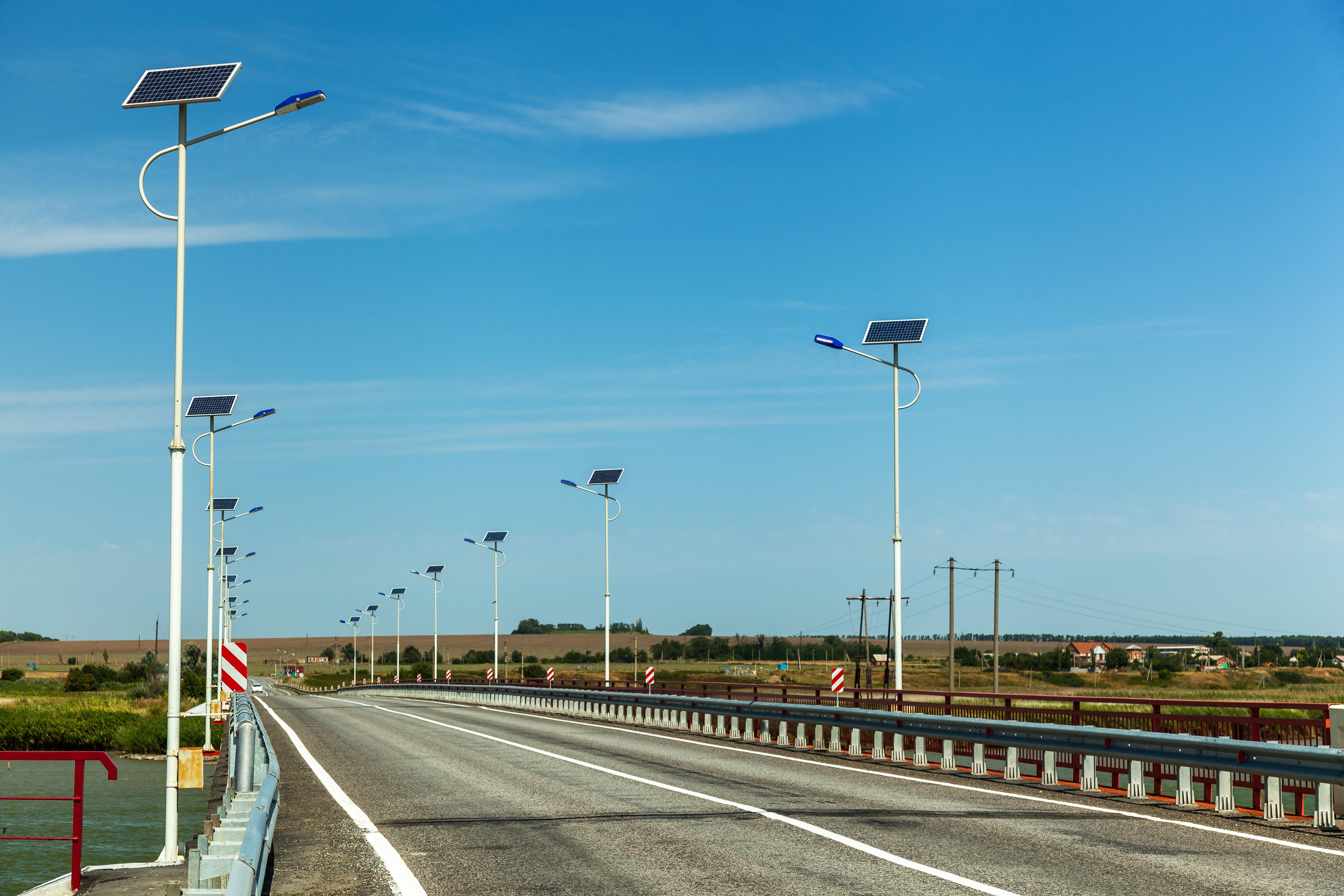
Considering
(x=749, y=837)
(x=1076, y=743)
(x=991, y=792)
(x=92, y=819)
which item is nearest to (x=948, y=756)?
(x=991, y=792)

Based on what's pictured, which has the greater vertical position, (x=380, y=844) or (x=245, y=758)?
(x=245, y=758)

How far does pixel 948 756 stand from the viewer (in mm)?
19125

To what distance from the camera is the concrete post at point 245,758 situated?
1142 centimetres

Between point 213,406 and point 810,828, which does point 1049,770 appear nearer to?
point 810,828

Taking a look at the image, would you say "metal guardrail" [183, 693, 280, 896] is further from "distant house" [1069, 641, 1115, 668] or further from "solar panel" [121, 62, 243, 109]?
"distant house" [1069, 641, 1115, 668]

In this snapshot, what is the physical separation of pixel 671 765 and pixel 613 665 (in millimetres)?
167195

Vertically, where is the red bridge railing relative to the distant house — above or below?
above

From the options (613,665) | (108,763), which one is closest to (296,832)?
(108,763)

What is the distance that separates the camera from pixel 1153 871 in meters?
9.90

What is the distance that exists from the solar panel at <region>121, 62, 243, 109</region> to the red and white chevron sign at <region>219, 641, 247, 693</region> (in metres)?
12.9

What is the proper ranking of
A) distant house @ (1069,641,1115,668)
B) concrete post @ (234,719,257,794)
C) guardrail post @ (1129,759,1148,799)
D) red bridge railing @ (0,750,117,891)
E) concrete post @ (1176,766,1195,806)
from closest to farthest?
concrete post @ (234,719,257,794) → red bridge railing @ (0,750,117,891) → concrete post @ (1176,766,1195,806) → guardrail post @ (1129,759,1148,799) → distant house @ (1069,641,1115,668)

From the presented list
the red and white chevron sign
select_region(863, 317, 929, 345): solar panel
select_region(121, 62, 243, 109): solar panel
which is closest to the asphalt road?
the red and white chevron sign

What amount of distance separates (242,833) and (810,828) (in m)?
5.78

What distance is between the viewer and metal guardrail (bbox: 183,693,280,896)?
263 inches
